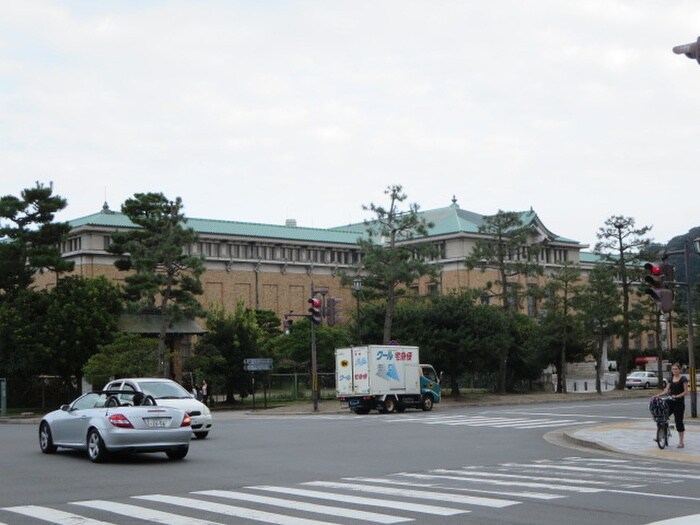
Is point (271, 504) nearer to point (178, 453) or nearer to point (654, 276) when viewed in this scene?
point (178, 453)

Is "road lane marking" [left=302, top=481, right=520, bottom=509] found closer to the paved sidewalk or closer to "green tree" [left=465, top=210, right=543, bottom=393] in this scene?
the paved sidewalk

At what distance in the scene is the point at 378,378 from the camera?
41.7m

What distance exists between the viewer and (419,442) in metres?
23.1

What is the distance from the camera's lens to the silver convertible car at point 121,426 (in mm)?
17312

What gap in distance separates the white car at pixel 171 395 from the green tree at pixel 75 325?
1178 inches

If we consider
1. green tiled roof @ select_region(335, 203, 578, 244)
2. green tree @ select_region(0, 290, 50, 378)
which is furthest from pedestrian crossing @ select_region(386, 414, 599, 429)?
green tiled roof @ select_region(335, 203, 578, 244)

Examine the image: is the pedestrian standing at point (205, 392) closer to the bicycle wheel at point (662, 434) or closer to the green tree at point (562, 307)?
the green tree at point (562, 307)

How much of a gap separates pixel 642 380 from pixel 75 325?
45.1 m

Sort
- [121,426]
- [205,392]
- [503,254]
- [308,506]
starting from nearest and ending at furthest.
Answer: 1. [308,506]
2. [121,426]
3. [205,392]
4. [503,254]

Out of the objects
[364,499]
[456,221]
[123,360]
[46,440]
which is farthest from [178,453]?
[456,221]

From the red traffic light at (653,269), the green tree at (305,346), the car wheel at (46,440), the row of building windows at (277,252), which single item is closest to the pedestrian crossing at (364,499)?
the car wheel at (46,440)

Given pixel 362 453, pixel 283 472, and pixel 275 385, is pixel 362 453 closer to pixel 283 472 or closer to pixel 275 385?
pixel 283 472

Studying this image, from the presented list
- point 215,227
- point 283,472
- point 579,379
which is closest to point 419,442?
point 283,472

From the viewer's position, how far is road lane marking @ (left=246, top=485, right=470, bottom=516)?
10.8 m
